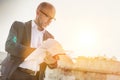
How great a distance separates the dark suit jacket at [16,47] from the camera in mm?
1182

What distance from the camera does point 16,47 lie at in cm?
118

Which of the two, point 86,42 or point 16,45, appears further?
point 86,42

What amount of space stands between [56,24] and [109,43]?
64cm

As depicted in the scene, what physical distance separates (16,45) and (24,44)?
0.08 m

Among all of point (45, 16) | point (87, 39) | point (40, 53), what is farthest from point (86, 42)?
point (40, 53)

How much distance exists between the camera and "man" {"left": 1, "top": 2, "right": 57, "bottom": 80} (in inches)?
46.6

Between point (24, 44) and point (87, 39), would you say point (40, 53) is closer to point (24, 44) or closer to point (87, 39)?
point (24, 44)

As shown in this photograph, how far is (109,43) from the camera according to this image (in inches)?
70.2

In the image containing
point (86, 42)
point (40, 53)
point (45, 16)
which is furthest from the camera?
point (86, 42)

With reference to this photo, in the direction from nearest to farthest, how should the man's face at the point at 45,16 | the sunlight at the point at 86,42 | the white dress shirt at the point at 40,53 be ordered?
the white dress shirt at the point at 40,53
the man's face at the point at 45,16
the sunlight at the point at 86,42

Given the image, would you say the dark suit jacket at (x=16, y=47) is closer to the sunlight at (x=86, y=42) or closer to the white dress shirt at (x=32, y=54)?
the white dress shirt at (x=32, y=54)

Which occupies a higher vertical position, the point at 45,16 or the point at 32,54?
the point at 45,16

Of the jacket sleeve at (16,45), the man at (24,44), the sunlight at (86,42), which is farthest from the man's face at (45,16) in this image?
the sunlight at (86,42)

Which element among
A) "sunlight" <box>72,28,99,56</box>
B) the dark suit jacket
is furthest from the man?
"sunlight" <box>72,28,99,56</box>
